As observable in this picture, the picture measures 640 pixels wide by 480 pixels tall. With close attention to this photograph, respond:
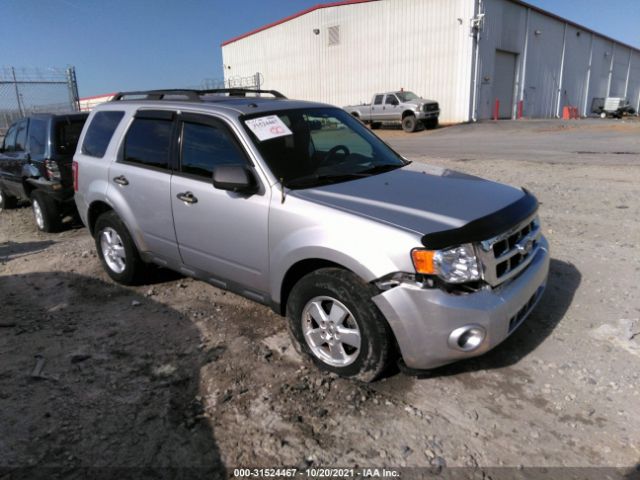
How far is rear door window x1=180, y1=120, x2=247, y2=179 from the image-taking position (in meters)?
3.66

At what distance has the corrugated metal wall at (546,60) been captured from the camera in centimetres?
2811

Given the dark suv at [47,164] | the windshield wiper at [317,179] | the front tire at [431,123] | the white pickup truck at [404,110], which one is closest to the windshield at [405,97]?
the white pickup truck at [404,110]

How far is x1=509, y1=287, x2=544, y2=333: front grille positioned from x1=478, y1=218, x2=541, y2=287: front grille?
0.77 feet

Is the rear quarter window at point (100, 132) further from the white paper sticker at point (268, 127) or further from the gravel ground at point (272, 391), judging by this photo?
the white paper sticker at point (268, 127)

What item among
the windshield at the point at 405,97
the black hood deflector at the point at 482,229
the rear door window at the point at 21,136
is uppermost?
the windshield at the point at 405,97

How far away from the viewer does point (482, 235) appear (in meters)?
2.78

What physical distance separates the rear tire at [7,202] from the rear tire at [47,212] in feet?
7.66

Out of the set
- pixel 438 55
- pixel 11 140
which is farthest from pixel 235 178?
pixel 438 55

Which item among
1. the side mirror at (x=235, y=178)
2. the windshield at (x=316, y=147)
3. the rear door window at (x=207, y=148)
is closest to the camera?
the side mirror at (x=235, y=178)

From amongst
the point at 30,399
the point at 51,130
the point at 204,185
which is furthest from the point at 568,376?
the point at 51,130

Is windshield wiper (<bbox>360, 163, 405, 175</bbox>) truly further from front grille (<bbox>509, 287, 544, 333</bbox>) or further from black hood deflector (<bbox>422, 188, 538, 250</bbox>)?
front grille (<bbox>509, 287, 544, 333</bbox>)

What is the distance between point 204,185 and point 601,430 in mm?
3033

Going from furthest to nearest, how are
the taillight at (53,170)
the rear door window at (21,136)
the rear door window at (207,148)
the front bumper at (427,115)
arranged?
the front bumper at (427,115), the rear door window at (21,136), the taillight at (53,170), the rear door window at (207,148)

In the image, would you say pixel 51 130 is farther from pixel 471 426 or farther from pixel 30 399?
pixel 471 426
